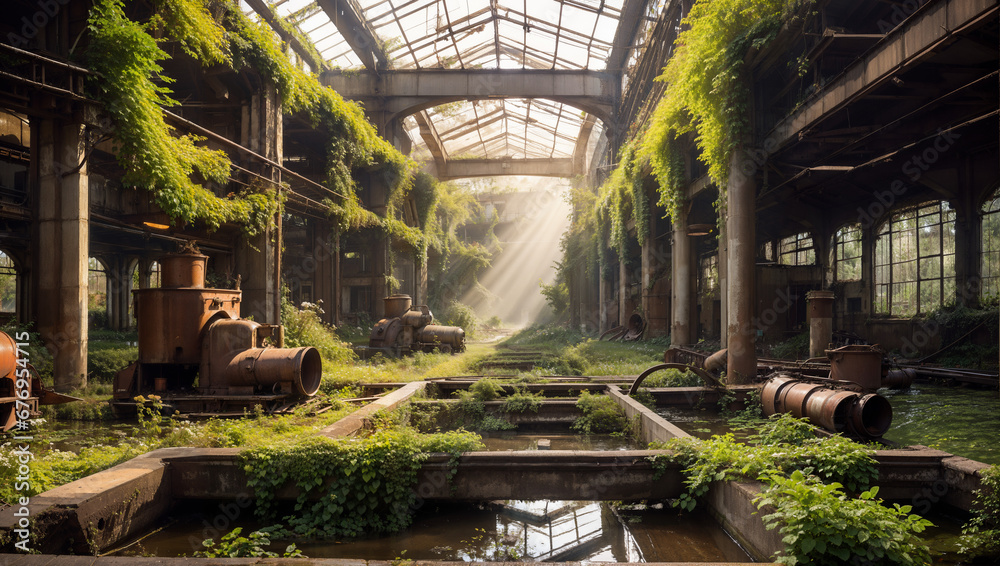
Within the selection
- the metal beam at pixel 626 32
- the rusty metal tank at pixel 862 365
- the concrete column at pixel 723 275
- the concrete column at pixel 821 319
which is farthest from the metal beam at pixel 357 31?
the rusty metal tank at pixel 862 365

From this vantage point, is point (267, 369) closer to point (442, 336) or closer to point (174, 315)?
point (174, 315)

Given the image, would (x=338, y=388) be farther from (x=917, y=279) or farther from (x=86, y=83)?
(x=917, y=279)

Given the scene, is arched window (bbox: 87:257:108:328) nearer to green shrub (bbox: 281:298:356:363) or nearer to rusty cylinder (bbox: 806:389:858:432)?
green shrub (bbox: 281:298:356:363)

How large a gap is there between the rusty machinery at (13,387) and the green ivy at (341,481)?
11.3ft

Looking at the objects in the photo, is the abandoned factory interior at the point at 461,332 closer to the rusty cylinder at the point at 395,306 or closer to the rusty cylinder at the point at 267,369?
the rusty cylinder at the point at 267,369

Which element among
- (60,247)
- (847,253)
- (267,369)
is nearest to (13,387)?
(267,369)

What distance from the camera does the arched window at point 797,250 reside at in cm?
1814

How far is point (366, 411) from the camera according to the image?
6.93m

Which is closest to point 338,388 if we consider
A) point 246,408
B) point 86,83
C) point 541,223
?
point 246,408

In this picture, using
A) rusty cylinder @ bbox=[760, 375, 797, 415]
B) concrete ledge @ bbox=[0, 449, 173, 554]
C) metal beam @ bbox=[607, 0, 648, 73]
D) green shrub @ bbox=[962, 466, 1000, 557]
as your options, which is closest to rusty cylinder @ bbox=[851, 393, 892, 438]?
rusty cylinder @ bbox=[760, 375, 797, 415]

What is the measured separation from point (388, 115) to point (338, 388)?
16.8 meters

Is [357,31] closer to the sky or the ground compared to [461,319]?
closer to the sky

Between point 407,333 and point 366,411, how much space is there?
9.35 meters

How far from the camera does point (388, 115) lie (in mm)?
23734
